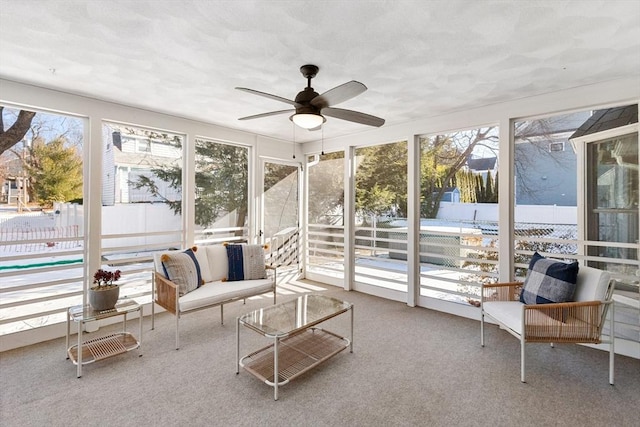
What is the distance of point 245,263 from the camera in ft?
12.8

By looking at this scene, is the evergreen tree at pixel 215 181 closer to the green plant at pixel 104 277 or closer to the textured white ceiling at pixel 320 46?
the textured white ceiling at pixel 320 46

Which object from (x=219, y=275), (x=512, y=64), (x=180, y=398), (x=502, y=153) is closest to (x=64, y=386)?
(x=180, y=398)

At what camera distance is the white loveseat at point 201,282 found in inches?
122

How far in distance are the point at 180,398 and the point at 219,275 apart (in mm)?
1690

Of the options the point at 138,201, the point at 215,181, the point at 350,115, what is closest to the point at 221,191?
the point at 215,181

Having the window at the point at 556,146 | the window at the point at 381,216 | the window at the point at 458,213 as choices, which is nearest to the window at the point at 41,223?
the window at the point at 381,216

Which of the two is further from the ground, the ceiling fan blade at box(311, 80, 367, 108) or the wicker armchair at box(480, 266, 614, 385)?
the ceiling fan blade at box(311, 80, 367, 108)

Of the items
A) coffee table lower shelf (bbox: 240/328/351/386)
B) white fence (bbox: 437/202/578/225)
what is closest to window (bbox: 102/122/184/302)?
coffee table lower shelf (bbox: 240/328/351/386)

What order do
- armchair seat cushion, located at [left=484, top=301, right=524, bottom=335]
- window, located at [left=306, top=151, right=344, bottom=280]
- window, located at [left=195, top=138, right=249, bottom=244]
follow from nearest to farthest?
armchair seat cushion, located at [left=484, top=301, right=524, bottom=335] < window, located at [left=195, top=138, right=249, bottom=244] < window, located at [left=306, top=151, right=344, bottom=280]

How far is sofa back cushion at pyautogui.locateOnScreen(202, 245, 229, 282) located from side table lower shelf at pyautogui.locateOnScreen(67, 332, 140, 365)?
102cm

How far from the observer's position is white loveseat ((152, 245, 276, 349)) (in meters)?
3.11

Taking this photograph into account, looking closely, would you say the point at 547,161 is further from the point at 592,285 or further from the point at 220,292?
the point at 220,292

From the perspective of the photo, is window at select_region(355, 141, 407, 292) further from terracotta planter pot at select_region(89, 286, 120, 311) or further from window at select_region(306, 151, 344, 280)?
terracotta planter pot at select_region(89, 286, 120, 311)

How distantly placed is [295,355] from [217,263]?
164 cm
